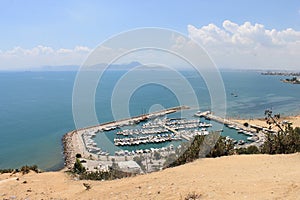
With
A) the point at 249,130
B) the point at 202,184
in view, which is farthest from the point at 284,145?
the point at 249,130

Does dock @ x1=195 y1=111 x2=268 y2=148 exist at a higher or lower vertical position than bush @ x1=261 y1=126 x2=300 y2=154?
lower

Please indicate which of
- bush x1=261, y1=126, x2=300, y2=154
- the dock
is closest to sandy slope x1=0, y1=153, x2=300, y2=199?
bush x1=261, y1=126, x2=300, y2=154

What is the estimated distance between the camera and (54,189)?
8781mm

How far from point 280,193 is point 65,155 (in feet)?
93.9

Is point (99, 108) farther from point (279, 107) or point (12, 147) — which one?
point (279, 107)

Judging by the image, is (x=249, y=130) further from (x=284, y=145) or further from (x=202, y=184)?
(x=202, y=184)

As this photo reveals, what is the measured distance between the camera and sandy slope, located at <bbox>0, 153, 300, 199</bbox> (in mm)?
5863

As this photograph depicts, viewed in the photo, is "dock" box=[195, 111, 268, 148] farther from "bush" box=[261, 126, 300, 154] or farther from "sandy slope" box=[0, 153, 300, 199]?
"sandy slope" box=[0, 153, 300, 199]

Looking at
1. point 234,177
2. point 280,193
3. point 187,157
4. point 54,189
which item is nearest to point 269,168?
point 234,177

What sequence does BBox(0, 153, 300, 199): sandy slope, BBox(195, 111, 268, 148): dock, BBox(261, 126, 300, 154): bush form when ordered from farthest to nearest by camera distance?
1. BBox(195, 111, 268, 148): dock
2. BBox(261, 126, 300, 154): bush
3. BBox(0, 153, 300, 199): sandy slope

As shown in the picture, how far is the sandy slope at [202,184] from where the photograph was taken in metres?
5.86

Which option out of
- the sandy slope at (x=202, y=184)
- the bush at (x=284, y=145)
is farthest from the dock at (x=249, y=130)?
the sandy slope at (x=202, y=184)

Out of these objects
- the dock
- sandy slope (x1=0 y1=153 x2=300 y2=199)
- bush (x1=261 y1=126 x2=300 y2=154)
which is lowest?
the dock

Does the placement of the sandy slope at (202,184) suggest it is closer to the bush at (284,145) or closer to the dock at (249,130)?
the bush at (284,145)
